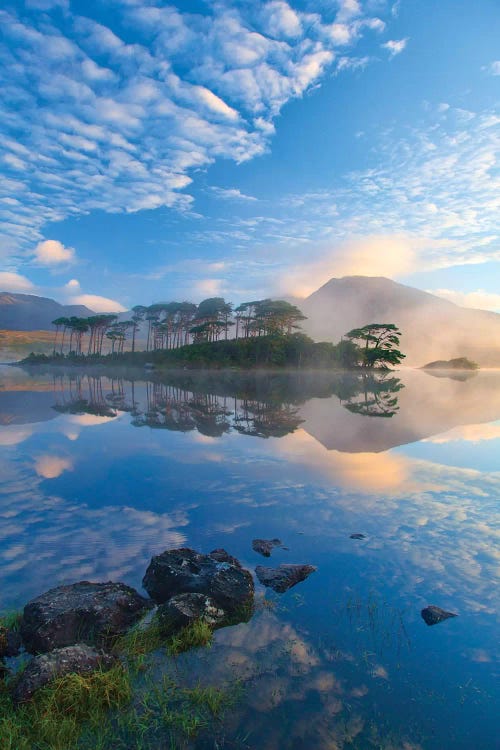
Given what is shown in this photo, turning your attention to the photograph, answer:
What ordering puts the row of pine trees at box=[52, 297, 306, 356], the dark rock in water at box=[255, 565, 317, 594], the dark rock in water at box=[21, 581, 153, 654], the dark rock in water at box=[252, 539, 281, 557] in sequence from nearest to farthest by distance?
the dark rock in water at box=[21, 581, 153, 654], the dark rock in water at box=[255, 565, 317, 594], the dark rock in water at box=[252, 539, 281, 557], the row of pine trees at box=[52, 297, 306, 356]

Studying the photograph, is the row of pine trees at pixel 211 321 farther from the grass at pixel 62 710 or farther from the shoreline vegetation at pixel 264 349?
the grass at pixel 62 710

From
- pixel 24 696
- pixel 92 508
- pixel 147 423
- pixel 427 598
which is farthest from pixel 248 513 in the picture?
pixel 147 423

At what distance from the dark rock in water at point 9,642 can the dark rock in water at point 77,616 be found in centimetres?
9

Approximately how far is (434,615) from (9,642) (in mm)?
5293

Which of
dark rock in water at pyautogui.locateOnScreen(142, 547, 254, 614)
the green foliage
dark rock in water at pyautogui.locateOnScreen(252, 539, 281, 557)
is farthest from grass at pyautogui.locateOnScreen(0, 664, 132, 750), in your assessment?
the green foliage

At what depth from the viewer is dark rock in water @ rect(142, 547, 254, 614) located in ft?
17.6

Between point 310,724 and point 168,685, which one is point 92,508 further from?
point 310,724

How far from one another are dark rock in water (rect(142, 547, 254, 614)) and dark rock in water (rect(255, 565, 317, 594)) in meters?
0.42

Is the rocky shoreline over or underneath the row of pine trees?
underneath

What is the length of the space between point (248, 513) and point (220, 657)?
13.9 ft

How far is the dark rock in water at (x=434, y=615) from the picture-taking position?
5113 millimetres

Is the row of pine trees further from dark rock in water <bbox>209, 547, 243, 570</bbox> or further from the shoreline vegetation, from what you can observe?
dark rock in water <bbox>209, 547, 243, 570</bbox>

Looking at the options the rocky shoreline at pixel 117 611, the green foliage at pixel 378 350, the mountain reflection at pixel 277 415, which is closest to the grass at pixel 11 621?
the rocky shoreline at pixel 117 611

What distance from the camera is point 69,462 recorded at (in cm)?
1219
